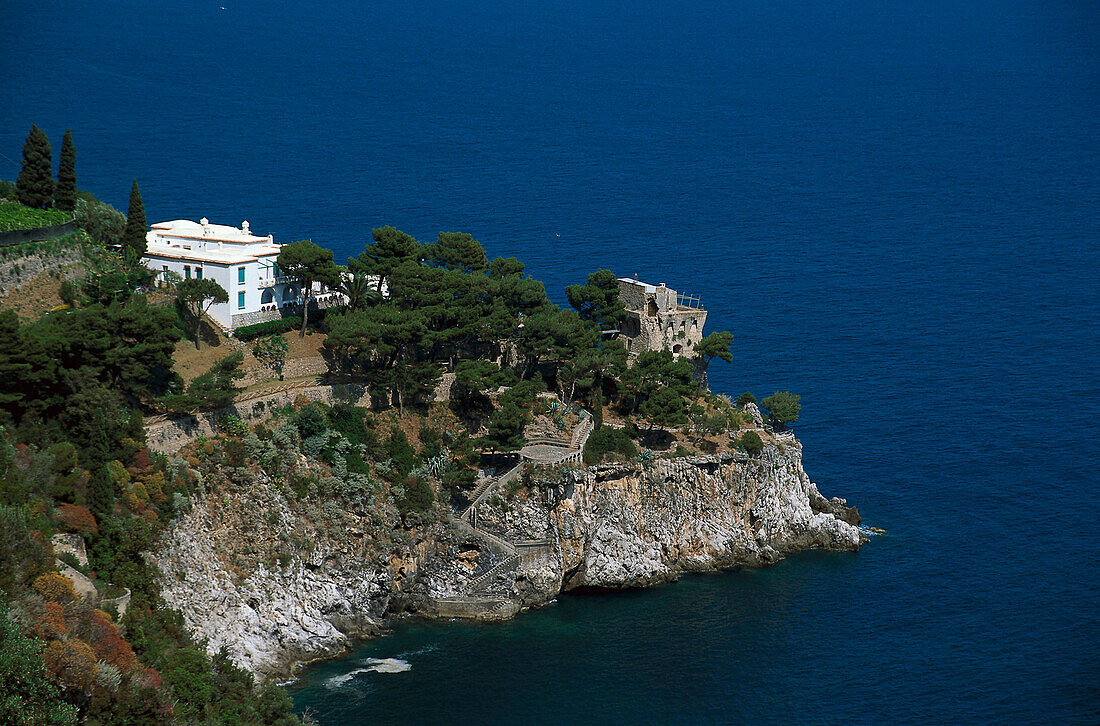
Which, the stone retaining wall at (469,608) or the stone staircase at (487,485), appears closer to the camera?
the stone retaining wall at (469,608)

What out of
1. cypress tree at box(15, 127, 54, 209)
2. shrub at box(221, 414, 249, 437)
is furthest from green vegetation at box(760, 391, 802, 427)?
cypress tree at box(15, 127, 54, 209)

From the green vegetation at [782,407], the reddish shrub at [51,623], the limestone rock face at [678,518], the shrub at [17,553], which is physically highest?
the green vegetation at [782,407]

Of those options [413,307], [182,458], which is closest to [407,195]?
[413,307]

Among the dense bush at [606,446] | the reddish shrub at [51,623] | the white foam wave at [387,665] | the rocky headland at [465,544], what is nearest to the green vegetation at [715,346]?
the rocky headland at [465,544]

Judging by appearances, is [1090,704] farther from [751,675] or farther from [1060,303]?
[1060,303]

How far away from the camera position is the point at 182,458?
3292 inches

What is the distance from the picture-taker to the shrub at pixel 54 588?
62.0m

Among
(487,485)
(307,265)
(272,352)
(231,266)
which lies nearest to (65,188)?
(231,266)

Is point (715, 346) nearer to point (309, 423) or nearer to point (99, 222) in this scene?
point (309, 423)

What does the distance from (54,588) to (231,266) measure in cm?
3820

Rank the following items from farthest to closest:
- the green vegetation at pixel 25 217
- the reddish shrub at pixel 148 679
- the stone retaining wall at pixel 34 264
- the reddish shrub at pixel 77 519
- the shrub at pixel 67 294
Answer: the green vegetation at pixel 25 217 → the stone retaining wall at pixel 34 264 → the shrub at pixel 67 294 → the reddish shrub at pixel 77 519 → the reddish shrub at pixel 148 679

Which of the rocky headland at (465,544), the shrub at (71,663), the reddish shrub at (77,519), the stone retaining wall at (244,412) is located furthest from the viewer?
the stone retaining wall at (244,412)

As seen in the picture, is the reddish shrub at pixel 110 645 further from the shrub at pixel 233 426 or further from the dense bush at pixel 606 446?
the dense bush at pixel 606 446

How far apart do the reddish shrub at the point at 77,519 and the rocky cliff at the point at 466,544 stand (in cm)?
569
